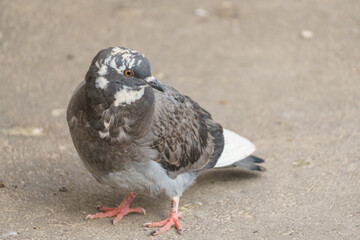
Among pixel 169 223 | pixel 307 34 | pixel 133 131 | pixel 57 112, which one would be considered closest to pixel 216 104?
pixel 57 112

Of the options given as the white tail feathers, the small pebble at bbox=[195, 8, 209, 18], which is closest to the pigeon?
the white tail feathers

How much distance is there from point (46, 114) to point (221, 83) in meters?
2.53

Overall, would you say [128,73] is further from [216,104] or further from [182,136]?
[216,104]

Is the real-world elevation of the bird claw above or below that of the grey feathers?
below

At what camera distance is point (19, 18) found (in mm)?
9281

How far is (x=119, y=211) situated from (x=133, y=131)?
1.04m

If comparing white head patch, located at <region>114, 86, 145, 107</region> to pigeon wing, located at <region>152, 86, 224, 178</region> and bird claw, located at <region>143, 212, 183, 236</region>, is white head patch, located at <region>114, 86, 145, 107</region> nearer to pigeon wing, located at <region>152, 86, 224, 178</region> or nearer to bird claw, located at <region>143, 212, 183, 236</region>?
pigeon wing, located at <region>152, 86, 224, 178</region>

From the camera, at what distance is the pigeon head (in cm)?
430

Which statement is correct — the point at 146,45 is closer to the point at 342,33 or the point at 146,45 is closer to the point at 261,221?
the point at 342,33

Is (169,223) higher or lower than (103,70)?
lower

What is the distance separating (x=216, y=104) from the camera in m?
7.63

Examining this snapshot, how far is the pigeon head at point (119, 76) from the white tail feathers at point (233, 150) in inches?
52.3

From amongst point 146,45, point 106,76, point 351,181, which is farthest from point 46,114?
point 351,181

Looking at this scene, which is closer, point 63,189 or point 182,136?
point 182,136
